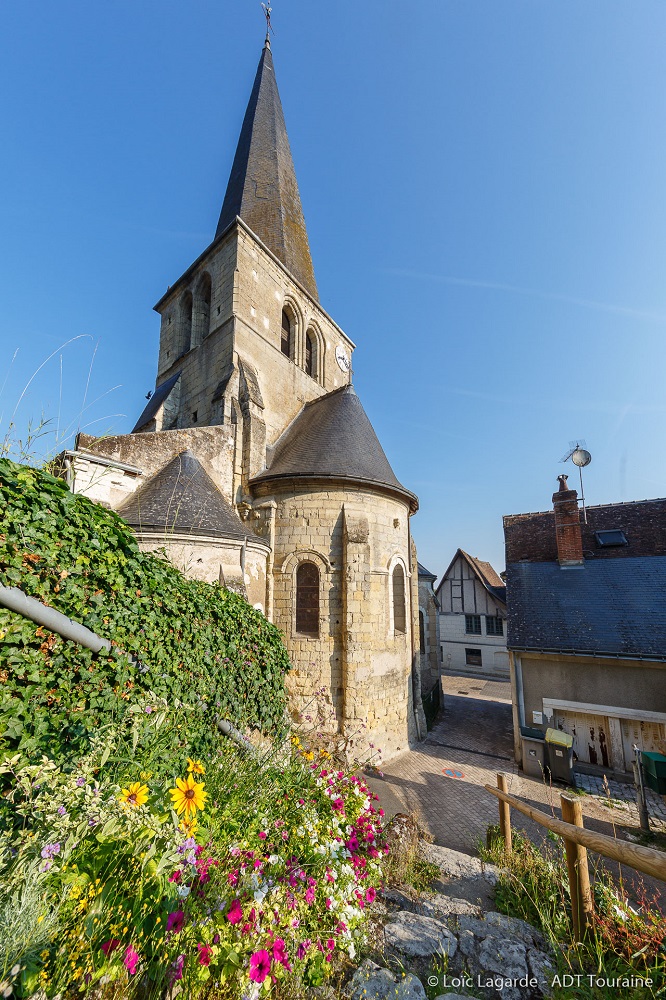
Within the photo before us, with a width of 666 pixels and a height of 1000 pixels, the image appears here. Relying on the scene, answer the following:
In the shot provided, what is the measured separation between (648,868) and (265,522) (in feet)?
28.4

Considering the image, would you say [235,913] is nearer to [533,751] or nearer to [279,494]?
[279,494]

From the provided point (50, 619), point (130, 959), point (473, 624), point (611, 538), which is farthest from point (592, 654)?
point (473, 624)

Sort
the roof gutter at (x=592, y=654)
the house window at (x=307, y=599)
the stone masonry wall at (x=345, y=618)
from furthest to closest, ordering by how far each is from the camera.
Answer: the house window at (x=307, y=599) < the stone masonry wall at (x=345, y=618) < the roof gutter at (x=592, y=654)

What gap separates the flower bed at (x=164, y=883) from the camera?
1681 mm

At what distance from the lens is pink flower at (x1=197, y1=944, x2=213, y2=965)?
6.41 feet

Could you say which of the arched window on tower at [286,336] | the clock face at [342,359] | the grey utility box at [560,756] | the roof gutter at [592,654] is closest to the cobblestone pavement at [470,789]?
the grey utility box at [560,756]

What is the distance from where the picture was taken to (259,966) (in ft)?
6.48

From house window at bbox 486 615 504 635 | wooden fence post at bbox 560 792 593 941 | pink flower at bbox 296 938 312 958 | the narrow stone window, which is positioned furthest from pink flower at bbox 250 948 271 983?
house window at bbox 486 615 504 635

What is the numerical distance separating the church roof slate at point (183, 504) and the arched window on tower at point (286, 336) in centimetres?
693

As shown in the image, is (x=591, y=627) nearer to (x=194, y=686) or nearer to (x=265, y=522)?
(x=265, y=522)

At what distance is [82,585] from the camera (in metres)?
2.92

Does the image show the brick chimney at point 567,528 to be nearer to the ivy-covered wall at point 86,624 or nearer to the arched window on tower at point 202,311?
the ivy-covered wall at point 86,624

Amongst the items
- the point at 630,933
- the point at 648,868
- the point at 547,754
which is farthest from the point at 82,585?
the point at 547,754

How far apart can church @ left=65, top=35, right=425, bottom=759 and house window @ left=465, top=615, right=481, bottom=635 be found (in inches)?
421
